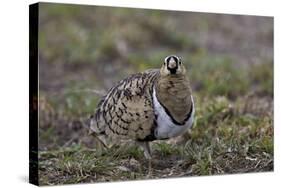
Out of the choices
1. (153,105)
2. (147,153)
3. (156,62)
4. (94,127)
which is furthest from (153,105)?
(156,62)

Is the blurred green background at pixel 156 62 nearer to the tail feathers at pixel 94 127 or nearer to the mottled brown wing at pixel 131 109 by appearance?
the tail feathers at pixel 94 127

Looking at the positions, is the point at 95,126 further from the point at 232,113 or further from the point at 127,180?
the point at 232,113

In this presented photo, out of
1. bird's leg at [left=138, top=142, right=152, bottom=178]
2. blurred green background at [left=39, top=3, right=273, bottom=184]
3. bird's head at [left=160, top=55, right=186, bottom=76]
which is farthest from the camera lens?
blurred green background at [left=39, top=3, right=273, bottom=184]

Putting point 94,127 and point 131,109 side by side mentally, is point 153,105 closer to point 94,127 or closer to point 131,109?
point 131,109

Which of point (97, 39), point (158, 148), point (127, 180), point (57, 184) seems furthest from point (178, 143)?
point (97, 39)

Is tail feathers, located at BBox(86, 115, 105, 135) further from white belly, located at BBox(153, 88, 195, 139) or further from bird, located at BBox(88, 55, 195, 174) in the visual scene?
white belly, located at BBox(153, 88, 195, 139)

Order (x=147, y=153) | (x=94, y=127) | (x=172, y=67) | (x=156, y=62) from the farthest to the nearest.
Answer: (x=156, y=62)
(x=94, y=127)
(x=147, y=153)
(x=172, y=67)

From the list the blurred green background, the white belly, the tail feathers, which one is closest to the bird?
the white belly
